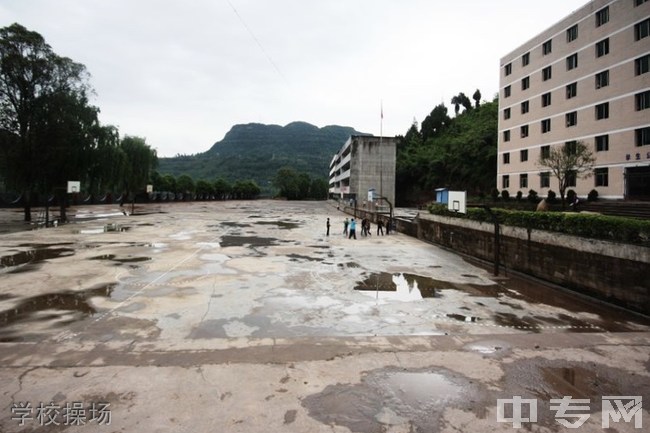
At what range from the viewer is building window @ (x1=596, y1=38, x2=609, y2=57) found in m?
31.1

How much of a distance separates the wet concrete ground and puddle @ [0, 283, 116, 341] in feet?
0.20

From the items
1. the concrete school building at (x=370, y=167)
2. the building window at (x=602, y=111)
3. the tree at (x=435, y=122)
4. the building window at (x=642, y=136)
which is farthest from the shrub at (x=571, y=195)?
the tree at (x=435, y=122)

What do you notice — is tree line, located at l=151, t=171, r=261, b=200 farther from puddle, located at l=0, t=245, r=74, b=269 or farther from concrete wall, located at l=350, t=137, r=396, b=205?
puddle, located at l=0, t=245, r=74, b=269

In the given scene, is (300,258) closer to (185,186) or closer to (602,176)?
(602,176)

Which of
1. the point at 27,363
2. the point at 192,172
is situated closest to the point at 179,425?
the point at 27,363

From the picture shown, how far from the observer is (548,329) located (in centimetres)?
927

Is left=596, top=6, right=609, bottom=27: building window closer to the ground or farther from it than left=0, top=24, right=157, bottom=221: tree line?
farther from it

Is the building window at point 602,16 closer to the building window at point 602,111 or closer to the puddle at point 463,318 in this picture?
the building window at point 602,111

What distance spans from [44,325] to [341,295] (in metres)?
8.05

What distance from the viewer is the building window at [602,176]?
30641mm

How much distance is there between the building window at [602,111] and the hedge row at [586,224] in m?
21.4

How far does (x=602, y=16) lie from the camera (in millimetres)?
31688

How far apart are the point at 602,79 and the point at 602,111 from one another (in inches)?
112

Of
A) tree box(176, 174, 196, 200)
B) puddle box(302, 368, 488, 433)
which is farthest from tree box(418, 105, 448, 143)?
puddle box(302, 368, 488, 433)
